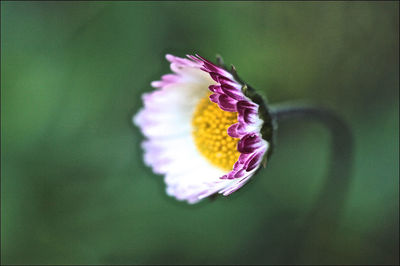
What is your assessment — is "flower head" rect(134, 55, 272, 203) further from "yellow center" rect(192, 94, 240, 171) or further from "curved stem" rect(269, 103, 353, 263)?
"curved stem" rect(269, 103, 353, 263)

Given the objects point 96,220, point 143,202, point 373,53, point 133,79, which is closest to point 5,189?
point 96,220

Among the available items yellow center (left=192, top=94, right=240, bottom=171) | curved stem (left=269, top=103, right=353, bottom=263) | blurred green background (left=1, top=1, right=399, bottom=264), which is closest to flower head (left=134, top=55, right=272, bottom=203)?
yellow center (left=192, top=94, right=240, bottom=171)

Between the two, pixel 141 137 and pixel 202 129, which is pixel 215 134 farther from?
pixel 141 137

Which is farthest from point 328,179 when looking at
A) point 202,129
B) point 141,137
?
point 141,137

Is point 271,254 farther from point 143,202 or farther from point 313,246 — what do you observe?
point 143,202

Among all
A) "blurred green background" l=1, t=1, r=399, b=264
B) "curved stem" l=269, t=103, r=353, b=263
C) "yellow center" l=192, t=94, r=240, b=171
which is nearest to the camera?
"yellow center" l=192, t=94, r=240, b=171

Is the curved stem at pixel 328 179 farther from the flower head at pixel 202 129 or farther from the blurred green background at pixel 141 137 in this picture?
the flower head at pixel 202 129
